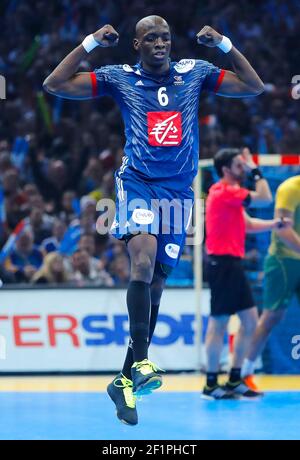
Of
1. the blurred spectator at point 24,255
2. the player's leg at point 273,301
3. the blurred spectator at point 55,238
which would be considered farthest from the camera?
the blurred spectator at point 55,238

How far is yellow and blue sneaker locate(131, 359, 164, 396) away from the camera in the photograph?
18.3 feet

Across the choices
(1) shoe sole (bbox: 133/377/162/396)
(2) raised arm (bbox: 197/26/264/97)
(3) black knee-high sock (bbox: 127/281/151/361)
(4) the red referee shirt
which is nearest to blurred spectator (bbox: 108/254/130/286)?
(4) the red referee shirt

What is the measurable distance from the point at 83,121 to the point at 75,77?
9.63m

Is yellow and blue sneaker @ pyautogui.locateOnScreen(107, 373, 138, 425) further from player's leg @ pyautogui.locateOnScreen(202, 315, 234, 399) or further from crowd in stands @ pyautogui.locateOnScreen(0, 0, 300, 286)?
crowd in stands @ pyautogui.locateOnScreen(0, 0, 300, 286)

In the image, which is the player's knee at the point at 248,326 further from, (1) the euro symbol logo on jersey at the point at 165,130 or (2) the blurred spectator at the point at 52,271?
(1) the euro symbol logo on jersey at the point at 165,130

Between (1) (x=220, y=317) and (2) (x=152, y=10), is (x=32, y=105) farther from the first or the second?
(1) (x=220, y=317)

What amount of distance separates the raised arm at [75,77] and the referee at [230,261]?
120 inches

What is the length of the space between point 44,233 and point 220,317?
14.3ft

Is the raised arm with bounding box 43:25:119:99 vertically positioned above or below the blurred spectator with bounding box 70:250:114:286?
above

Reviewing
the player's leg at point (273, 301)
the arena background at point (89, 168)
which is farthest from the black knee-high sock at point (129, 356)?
the arena background at point (89, 168)

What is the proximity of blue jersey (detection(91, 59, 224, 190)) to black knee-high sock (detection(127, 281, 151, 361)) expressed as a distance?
69cm

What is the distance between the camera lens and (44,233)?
42.5 ft

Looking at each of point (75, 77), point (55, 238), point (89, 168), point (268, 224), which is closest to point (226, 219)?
point (268, 224)

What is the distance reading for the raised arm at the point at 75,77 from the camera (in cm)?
618
